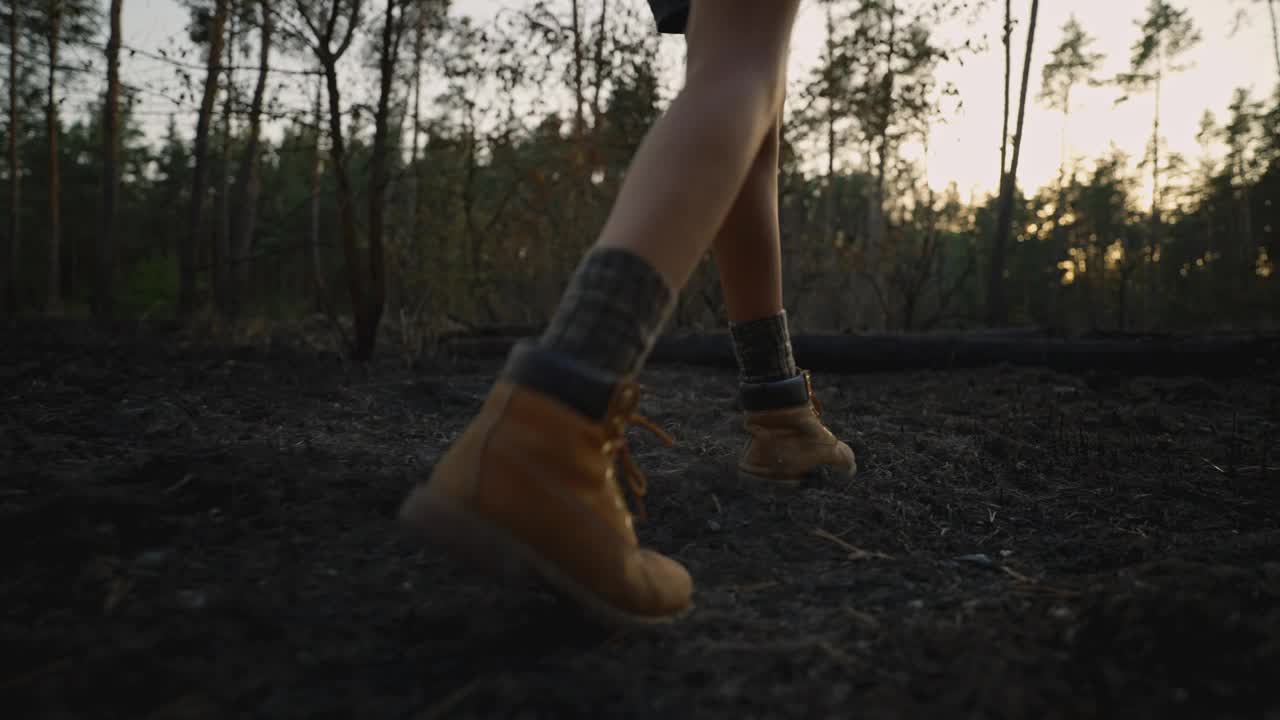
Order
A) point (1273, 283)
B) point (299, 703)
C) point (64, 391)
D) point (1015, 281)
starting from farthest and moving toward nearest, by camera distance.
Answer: point (1015, 281) → point (1273, 283) → point (64, 391) → point (299, 703)

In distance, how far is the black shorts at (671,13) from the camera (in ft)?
A: 4.80

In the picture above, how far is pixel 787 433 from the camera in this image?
5.36 feet

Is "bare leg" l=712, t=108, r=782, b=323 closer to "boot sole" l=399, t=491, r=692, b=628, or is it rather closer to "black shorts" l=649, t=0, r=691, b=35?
"black shorts" l=649, t=0, r=691, b=35

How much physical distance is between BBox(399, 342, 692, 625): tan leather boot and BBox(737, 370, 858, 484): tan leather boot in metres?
0.75

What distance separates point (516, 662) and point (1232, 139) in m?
46.7

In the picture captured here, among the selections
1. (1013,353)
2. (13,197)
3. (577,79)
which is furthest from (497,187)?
(13,197)

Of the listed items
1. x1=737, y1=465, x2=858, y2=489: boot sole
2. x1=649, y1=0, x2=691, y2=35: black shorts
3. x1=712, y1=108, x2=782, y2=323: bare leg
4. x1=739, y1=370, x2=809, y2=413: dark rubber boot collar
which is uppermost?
x1=649, y1=0, x2=691, y2=35: black shorts

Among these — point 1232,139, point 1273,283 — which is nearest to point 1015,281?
point 1273,283

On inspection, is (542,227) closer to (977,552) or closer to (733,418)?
(733,418)

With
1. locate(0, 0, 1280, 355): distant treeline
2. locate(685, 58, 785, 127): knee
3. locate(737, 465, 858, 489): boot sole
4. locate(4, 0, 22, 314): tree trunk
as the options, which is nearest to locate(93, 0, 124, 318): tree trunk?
locate(0, 0, 1280, 355): distant treeline

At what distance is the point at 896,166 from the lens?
879 cm

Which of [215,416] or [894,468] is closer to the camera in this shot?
[894,468]

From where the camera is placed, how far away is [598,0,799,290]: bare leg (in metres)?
0.94

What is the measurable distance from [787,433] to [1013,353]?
3359mm
